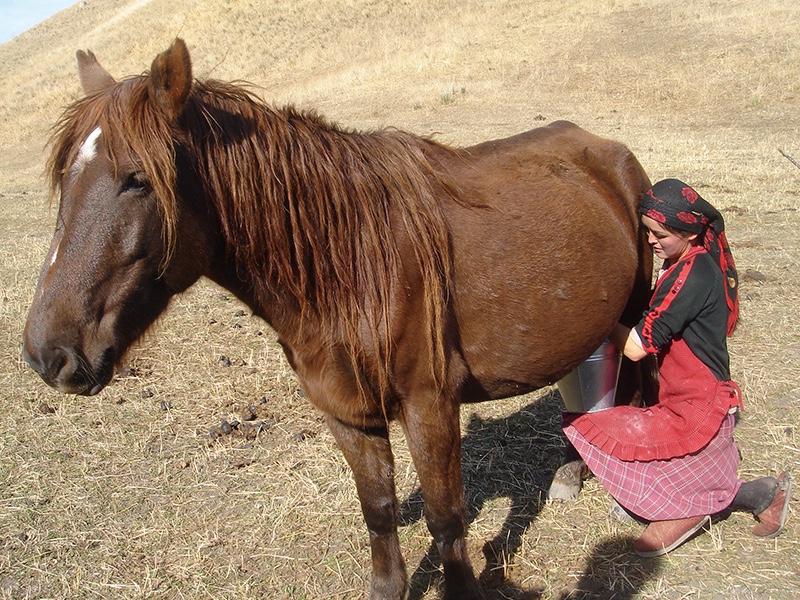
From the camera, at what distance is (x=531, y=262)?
2.81 m

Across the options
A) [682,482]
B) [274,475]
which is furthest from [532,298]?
[274,475]

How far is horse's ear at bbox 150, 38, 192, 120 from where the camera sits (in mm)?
1889

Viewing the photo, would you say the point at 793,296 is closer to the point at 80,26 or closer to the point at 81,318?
the point at 81,318

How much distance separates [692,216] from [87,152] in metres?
2.51

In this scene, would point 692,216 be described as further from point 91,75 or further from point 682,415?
point 91,75

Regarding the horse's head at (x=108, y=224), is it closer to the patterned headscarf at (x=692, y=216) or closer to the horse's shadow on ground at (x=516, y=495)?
the horse's shadow on ground at (x=516, y=495)

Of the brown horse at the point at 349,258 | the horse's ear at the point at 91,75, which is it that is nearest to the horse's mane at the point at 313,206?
the brown horse at the point at 349,258

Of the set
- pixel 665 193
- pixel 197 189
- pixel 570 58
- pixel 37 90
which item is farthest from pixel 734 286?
pixel 37 90

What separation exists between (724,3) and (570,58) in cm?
803

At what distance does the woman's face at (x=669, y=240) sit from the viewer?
3020mm

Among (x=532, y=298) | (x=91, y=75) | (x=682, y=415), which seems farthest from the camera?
(x=682, y=415)

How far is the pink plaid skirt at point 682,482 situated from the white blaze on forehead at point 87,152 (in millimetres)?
2678

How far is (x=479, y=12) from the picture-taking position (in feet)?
Answer: 96.1

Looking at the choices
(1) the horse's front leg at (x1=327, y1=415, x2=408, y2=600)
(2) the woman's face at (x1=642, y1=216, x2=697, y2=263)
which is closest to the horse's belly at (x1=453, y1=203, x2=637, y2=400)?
(2) the woman's face at (x1=642, y1=216, x2=697, y2=263)
